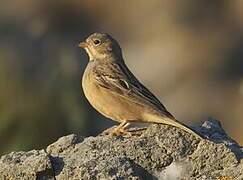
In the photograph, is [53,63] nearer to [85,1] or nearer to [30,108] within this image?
[30,108]

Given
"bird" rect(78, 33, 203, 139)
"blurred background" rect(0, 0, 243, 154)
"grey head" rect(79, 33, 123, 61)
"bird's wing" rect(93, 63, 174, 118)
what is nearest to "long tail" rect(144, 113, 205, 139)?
"bird" rect(78, 33, 203, 139)

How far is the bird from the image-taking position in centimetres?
1132

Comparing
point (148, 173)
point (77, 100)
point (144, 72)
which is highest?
point (148, 173)

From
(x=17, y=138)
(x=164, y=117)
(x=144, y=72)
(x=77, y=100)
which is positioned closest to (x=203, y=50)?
(x=144, y=72)

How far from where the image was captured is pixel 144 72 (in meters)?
29.3

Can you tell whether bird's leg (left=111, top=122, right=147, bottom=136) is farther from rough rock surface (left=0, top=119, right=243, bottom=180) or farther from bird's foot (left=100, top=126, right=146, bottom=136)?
rough rock surface (left=0, top=119, right=243, bottom=180)

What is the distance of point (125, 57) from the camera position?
3069 centimetres

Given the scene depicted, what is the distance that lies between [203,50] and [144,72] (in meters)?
1.72

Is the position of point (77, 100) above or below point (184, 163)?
below

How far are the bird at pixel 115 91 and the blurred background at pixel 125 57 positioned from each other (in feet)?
9.69

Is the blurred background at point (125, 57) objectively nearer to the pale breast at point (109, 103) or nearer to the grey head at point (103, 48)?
the grey head at point (103, 48)

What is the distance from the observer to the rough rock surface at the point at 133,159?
8938mm

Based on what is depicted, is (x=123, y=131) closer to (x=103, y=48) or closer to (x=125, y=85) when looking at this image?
(x=125, y=85)

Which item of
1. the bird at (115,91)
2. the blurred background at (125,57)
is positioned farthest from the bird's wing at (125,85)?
the blurred background at (125,57)
